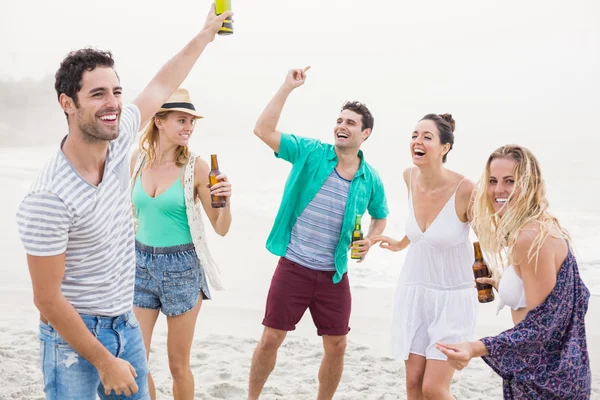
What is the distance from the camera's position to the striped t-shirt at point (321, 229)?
188 inches

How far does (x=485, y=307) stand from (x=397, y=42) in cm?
2642

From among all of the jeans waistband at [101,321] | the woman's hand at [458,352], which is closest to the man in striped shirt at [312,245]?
the woman's hand at [458,352]

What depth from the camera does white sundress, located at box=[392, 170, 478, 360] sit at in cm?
417

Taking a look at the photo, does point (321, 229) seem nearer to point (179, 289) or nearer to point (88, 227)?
point (179, 289)

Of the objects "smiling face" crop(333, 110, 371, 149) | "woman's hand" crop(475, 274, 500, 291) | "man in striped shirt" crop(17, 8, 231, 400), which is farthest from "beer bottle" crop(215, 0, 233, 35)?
"woman's hand" crop(475, 274, 500, 291)

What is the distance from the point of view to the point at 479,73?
103ft

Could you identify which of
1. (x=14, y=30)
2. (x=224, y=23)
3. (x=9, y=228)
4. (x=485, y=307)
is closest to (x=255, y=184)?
(x=9, y=228)

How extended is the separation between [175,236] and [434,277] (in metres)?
1.71

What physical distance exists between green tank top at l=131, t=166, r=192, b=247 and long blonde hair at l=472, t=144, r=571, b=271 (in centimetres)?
186

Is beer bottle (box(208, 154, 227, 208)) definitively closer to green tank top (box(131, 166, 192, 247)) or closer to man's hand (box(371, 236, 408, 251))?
green tank top (box(131, 166, 192, 247))

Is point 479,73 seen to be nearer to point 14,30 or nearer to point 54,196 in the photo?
point 14,30

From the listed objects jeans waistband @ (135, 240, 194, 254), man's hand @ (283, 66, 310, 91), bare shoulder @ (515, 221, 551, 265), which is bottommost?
jeans waistband @ (135, 240, 194, 254)

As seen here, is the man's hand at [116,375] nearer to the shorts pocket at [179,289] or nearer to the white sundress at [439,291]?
the shorts pocket at [179,289]

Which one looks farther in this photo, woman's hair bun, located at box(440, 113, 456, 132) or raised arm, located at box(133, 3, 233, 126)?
woman's hair bun, located at box(440, 113, 456, 132)
